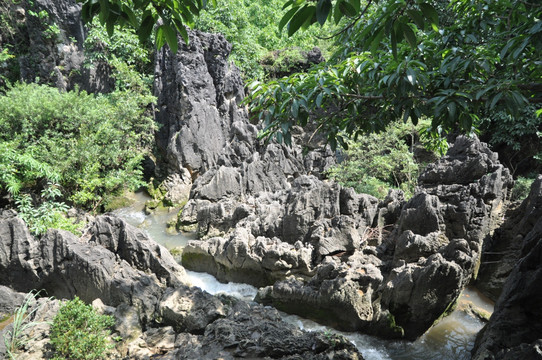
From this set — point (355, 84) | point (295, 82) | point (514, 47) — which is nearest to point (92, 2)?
point (295, 82)

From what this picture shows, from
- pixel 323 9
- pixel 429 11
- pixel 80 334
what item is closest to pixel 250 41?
pixel 80 334

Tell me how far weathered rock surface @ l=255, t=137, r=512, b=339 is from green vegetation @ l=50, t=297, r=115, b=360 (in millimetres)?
3503

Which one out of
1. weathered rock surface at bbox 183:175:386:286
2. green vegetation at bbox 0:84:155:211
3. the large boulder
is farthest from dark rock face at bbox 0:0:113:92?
the large boulder

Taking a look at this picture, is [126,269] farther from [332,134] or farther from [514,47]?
[514,47]

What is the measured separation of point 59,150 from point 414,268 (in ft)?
34.1

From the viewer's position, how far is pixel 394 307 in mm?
6324

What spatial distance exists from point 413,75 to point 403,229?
642 cm

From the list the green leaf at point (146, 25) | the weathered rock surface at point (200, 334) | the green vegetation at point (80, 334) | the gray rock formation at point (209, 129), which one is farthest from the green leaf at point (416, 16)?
the gray rock formation at point (209, 129)

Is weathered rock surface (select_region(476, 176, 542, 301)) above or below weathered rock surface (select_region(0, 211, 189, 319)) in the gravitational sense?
above

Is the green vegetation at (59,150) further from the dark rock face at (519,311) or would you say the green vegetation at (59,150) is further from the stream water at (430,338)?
the dark rock face at (519,311)

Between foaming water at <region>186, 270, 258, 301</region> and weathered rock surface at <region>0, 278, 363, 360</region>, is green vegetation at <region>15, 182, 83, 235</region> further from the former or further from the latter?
foaming water at <region>186, 270, 258, 301</region>

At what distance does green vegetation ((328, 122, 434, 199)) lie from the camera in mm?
12445

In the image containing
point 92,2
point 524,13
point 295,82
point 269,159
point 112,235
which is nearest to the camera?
point 92,2

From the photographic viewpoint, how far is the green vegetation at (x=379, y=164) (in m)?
12.4
